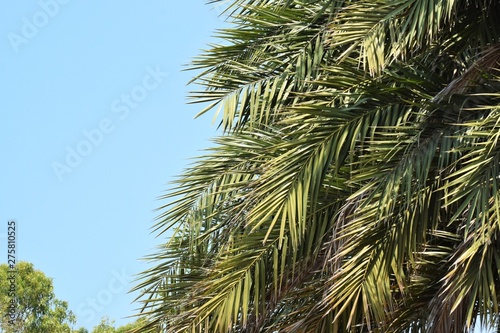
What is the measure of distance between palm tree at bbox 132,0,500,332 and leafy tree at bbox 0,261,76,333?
1659 cm

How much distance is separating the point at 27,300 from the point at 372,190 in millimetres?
18972

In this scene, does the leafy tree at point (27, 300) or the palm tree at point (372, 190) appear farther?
the leafy tree at point (27, 300)

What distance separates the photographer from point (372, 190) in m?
5.36

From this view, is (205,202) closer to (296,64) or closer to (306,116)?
(296,64)

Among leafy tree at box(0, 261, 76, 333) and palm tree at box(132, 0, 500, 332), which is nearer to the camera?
palm tree at box(132, 0, 500, 332)

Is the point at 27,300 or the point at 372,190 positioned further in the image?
the point at 27,300

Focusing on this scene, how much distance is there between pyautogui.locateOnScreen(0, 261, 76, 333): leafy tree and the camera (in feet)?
73.5

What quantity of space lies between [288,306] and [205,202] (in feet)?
4.55

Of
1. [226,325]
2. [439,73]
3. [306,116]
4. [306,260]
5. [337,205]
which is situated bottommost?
[226,325]

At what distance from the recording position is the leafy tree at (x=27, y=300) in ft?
73.5

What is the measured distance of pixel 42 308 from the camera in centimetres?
2288

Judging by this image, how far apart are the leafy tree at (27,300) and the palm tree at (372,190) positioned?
16.6 m

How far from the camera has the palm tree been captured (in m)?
5.00

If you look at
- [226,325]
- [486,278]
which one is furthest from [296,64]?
[486,278]
